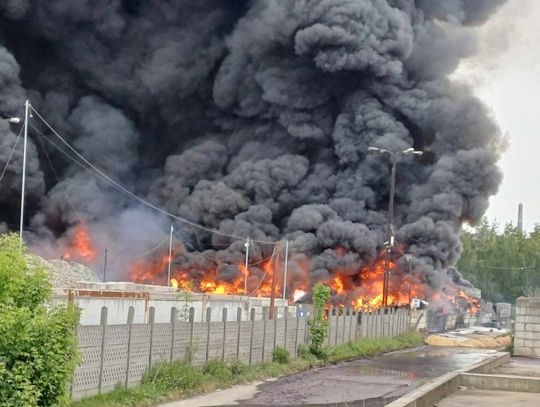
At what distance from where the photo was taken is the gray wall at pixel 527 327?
2405cm

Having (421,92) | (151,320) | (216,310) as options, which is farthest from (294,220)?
(151,320)

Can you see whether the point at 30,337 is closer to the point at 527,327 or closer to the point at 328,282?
the point at 527,327

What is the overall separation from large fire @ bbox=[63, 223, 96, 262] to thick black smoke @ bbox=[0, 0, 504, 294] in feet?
1.99

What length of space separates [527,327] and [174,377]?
11.2 meters

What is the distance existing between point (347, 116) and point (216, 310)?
32.9m

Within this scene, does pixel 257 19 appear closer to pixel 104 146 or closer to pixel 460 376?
pixel 104 146

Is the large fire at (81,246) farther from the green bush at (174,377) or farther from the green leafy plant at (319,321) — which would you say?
the green bush at (174,377)

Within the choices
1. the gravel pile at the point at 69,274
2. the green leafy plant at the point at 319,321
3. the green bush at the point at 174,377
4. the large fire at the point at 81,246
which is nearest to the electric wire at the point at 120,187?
the large fire at the point at 81,246

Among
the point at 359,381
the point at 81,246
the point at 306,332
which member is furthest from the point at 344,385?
→ the point at 81,246

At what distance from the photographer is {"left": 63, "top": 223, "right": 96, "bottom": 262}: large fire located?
60.6m

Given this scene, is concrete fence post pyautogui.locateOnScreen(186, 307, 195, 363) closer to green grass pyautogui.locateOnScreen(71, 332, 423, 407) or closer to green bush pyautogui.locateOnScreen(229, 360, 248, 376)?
green grass pyautogui.locateOnScreen(71, 332, 423, 407)

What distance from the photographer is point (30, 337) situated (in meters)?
8.87

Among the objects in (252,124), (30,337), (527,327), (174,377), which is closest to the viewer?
(30,337)

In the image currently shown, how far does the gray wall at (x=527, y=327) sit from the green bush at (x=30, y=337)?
16.8m
